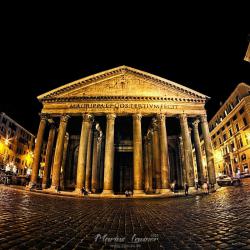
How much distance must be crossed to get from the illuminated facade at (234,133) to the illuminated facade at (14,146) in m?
45.8

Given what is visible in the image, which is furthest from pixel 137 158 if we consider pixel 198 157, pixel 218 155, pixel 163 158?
pixel 218 155

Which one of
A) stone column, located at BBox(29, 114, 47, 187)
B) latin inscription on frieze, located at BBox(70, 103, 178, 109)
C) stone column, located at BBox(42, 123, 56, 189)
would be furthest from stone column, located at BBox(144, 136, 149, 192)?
stone column, located at BBox(29, 114, 47, 187)

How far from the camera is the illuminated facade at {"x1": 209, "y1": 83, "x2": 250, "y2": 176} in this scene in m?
32.8

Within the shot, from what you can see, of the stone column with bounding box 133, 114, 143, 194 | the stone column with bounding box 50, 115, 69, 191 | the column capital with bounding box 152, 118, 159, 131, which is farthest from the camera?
the column capital with bounding box 152, 118, 159, 131

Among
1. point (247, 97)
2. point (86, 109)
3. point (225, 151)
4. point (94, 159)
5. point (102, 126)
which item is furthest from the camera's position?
point (225, 151)

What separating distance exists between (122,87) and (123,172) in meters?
14.1

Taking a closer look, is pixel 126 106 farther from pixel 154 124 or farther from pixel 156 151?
pixel 156 151

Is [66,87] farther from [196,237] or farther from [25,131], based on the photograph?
[25,131]

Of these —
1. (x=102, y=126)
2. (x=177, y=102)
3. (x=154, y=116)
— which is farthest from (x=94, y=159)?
(x=177, y=102)

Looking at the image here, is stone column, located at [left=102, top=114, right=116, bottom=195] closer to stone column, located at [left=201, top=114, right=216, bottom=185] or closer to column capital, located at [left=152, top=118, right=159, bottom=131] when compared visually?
column capital, located at [left=152, top=118, right=159, bottom=131]

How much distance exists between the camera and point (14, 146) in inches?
1809

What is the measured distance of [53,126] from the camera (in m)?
23.6

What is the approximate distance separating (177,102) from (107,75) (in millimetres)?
9366

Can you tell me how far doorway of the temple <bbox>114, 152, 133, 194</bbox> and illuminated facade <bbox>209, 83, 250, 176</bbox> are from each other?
2116 cm
